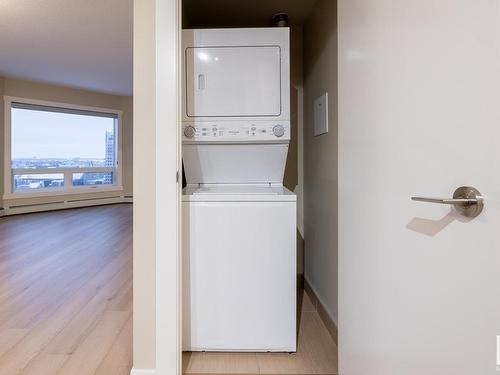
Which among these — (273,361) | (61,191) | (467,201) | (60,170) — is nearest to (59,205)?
(61,191)

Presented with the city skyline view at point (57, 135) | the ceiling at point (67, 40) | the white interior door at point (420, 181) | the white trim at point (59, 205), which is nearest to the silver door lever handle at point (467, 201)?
the white interior door at point (420, 181)

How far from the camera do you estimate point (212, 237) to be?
5.19ft

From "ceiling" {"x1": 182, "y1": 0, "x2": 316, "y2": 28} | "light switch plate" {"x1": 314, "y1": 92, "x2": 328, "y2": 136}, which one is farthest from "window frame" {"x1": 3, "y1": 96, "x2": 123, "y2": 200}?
"light switch plate" {"x1": 314, "y1": 92, "x2": 328, "y2": 136}

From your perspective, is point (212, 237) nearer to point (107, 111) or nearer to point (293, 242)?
point (293, 242)

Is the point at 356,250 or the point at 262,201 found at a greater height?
the point at 262,201

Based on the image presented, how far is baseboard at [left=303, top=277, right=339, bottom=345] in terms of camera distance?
177 centimetres

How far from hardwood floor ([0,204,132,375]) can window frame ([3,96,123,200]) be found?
1.87 metres

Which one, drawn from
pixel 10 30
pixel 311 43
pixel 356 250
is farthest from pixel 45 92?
pixel 356 250

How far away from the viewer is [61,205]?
20.5 feet

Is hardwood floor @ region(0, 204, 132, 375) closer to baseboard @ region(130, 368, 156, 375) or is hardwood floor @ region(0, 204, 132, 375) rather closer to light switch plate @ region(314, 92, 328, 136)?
baseboard @ region(130, 368, 156, 375)

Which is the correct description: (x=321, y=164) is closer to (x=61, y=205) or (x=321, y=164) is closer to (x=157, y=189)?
(x=157, y=189)

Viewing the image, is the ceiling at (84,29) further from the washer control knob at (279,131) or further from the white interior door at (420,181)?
the white interior door at (420,181)

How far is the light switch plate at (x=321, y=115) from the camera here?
192 cm

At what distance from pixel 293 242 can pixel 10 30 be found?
3.94m
